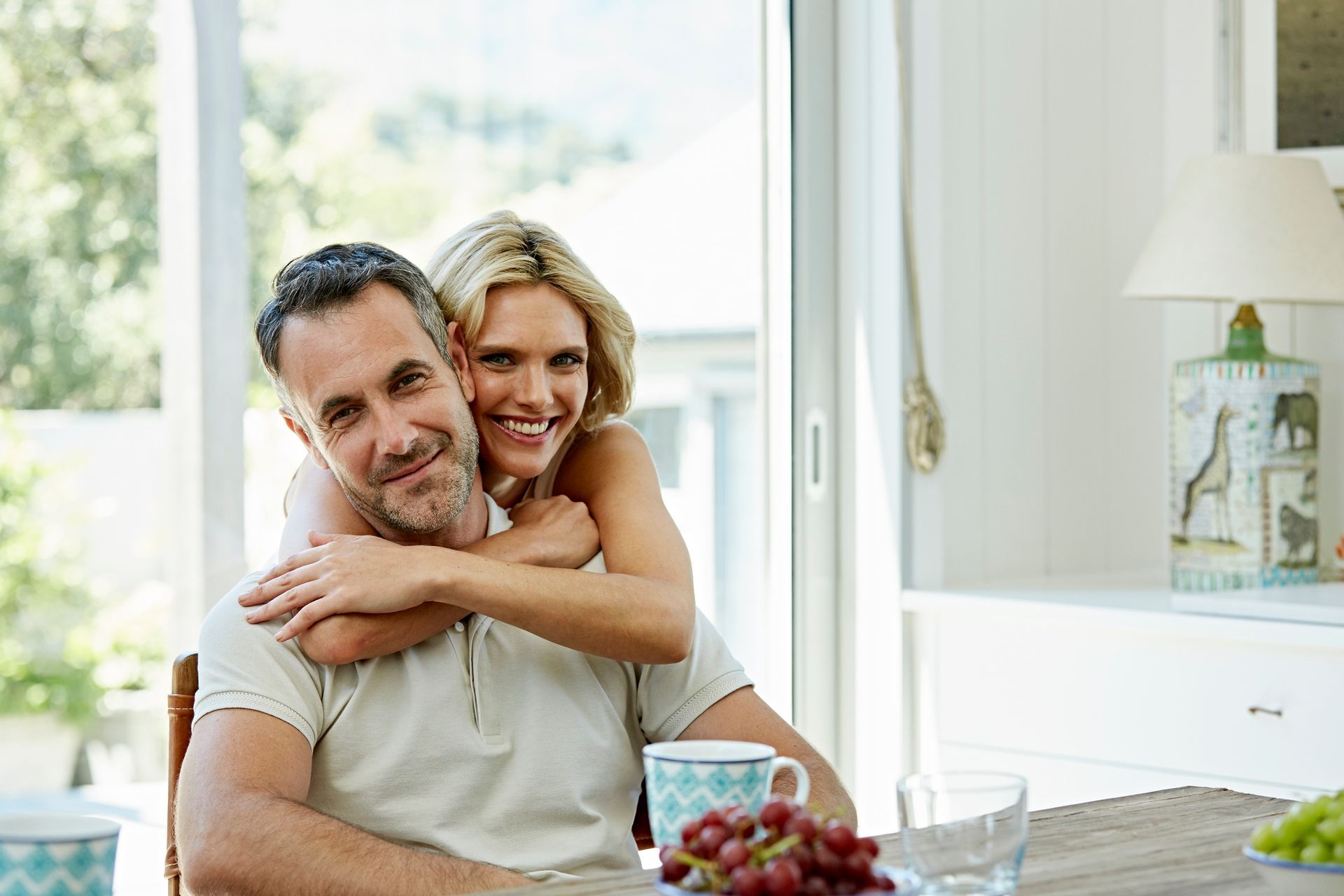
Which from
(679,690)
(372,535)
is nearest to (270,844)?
(372,535)

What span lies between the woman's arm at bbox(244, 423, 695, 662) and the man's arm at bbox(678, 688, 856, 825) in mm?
109

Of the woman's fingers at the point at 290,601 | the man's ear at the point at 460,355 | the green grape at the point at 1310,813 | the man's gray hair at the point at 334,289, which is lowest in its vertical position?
the green grape at the point at 1310,813

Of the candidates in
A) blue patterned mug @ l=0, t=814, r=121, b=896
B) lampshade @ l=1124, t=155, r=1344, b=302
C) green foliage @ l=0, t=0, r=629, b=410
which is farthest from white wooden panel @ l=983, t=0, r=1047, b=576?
blue patterned mug @ l=0, t=814, r=121, b=896

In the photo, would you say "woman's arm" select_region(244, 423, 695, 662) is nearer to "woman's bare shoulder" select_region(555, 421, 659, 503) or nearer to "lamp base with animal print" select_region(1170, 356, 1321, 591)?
"woman's bare shoulder" select_region(555, 421, 659, 503)

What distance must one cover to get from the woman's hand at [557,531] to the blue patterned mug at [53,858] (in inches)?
30.1

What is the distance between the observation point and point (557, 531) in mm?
1701

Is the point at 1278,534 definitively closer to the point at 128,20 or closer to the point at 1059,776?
the point at 1059,776

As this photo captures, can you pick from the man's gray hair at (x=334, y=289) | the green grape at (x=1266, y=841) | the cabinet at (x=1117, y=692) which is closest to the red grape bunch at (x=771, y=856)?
the green grape at (x=1266, y=841)

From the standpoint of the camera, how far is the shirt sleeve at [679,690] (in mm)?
1694

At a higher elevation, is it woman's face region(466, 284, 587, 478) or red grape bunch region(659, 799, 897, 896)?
woman's face region(466, 284, 587, 478)

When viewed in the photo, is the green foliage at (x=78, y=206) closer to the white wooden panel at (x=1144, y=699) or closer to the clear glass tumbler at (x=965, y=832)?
the white wooden panel at (x=1144, y=699)

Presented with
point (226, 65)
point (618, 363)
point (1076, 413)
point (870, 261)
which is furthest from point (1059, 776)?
point (226, 65)

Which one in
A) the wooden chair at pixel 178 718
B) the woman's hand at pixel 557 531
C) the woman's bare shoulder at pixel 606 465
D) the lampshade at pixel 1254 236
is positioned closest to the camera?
the wooden chair at pixel 178 718

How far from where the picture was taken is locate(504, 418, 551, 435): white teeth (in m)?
1.74
